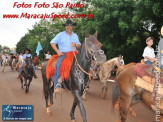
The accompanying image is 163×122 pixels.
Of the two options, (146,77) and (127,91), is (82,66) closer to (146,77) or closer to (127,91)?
(127,91)

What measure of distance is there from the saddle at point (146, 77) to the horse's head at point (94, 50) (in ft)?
2.92

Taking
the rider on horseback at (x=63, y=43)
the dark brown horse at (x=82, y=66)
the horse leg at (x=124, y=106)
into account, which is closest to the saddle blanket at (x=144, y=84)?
the horse leg at (x=124, y=106)

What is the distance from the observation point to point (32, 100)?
8.40 meters

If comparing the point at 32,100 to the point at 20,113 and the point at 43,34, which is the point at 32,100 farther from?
the point at 43,34

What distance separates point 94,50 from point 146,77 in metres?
1.32

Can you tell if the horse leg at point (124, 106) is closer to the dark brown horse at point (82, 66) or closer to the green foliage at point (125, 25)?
the dark brown horse at point (82, 66)

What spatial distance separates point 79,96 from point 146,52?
233 centimetres

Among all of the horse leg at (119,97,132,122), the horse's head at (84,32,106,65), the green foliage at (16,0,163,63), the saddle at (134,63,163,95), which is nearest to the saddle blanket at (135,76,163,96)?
the saddle at (134,63,163,95)

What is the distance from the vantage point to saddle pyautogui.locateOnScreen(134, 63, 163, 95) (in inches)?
159

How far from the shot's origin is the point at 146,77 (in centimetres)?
417

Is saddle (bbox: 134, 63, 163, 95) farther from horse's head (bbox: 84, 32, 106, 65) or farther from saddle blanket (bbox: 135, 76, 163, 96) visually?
horse's head (bbox: 84, 32, 106, 65)

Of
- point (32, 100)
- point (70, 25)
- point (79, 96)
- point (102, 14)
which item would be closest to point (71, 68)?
point (79, 96)

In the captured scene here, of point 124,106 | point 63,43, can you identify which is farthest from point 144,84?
point 63,43

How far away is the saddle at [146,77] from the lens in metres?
4.03
